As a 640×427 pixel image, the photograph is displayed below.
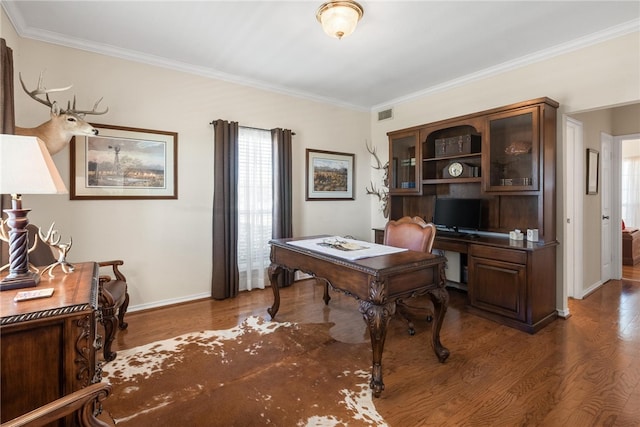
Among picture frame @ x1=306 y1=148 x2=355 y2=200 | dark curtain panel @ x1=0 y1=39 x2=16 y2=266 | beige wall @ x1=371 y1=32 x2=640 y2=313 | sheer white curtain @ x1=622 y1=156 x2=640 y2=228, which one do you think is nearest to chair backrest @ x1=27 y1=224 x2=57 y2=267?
dark curtain panel @ x1=0 y1=39 x2=16 y2=266

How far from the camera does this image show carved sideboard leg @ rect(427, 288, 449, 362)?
7.33ft

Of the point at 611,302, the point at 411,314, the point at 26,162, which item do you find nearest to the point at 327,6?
the point at 26,162

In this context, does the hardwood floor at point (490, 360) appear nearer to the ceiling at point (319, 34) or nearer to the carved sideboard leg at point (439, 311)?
the carved sideboard leg at point (439, 311)

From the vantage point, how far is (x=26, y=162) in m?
1.29

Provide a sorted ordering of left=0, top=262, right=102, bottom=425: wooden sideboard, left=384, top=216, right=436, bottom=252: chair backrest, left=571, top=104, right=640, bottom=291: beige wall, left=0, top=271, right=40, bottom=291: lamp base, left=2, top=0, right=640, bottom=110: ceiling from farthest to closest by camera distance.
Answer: left=571, top=104, right=640, bottom=291: beige wall → left=384, top=216, right=436, bottom=252: chair backrest → left=2, top=0, right=640, bottom=110: ceiling → left=0, top=271, right=40, bottom=291: lamp base → left=0, top=262, right=102, bottom=425: wooden sideboard

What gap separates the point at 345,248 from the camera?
2475 millimetres

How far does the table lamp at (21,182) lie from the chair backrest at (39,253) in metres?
0.89

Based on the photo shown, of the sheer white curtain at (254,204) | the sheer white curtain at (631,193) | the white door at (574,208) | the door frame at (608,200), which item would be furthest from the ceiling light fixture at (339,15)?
the sheer white curtain at (631,193)

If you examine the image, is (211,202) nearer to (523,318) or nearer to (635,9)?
(523,318)

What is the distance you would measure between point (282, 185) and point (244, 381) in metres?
2.53

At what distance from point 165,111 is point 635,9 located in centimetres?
440

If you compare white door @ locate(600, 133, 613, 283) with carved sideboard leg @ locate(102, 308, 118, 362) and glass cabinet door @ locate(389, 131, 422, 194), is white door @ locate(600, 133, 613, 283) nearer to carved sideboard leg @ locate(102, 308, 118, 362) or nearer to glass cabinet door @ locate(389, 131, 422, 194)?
glass cabinet door @ locate(389, 131, 422, 194)

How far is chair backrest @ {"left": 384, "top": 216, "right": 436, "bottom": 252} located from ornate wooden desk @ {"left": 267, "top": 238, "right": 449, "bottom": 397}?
355mm

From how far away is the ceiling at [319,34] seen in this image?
2447 millimetres
